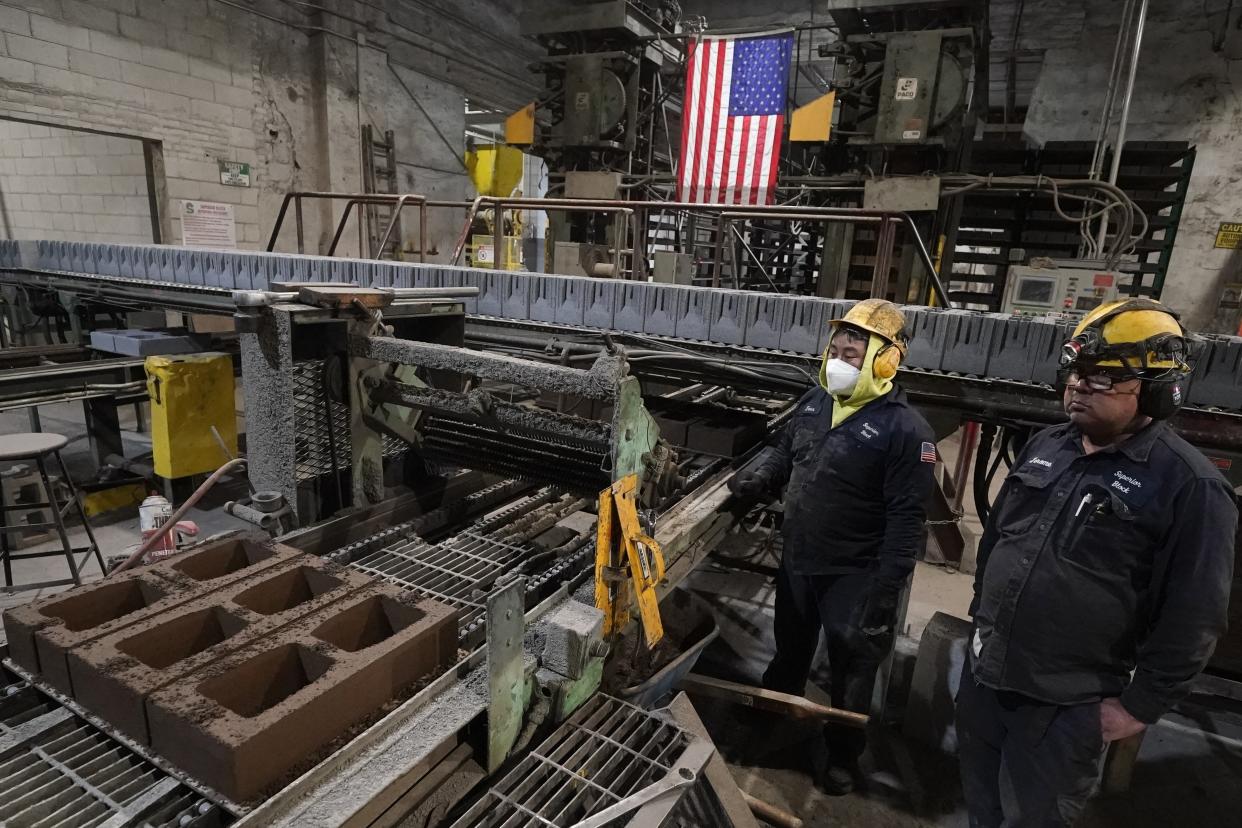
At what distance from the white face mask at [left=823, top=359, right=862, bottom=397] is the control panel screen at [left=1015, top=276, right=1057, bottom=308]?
13.1 ft

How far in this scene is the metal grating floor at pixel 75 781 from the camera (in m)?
0.99

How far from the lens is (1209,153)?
716 centimetres

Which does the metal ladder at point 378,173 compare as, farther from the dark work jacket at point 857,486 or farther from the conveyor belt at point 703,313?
the dark work jacket at point 857,486

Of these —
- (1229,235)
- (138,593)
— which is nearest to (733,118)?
(1229,235)

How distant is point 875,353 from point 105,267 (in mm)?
6230

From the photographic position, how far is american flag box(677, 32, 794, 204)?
23.7ft

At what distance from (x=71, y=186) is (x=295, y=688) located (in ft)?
31.1

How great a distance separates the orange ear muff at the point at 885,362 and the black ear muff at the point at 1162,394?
33.1 inches

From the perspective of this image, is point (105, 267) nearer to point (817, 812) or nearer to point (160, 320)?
point (160, 320)

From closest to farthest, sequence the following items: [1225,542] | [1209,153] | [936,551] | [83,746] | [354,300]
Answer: [83,746], [1225,542], [354,300], [936,551], [1209,153]

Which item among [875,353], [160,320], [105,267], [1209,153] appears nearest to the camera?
[875,353]

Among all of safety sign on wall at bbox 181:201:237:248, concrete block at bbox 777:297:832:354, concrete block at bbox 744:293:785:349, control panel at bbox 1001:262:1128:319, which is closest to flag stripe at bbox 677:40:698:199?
control panel at bbox 1001:262:1128:319

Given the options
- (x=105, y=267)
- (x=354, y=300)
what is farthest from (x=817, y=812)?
(x=105, y=267)

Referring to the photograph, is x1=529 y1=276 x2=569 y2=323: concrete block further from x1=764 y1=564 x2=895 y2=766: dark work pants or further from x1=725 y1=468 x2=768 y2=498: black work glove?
x1=764 y1=564 x2=895 y2=766: dark work pants
